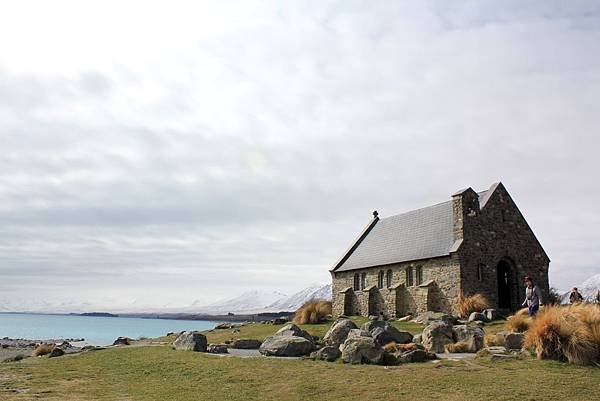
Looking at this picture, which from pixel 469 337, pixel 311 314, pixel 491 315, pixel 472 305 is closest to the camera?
pixel 469 337

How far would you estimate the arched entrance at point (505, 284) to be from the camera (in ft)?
134

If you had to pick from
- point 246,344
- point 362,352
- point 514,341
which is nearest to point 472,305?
point 514,341

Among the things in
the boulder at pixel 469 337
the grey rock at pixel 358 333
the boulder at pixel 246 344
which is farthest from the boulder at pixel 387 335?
the boulder at pixel 246 344

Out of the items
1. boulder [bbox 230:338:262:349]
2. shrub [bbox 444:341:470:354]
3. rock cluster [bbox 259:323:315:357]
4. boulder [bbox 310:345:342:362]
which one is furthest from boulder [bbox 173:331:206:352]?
shrub [bbox 444:341:470:354]

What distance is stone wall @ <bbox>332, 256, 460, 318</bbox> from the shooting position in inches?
1507

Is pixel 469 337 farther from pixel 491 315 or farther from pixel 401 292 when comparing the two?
pixel 401 292

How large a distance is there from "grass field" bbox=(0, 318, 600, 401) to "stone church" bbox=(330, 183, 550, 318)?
66.1 ft

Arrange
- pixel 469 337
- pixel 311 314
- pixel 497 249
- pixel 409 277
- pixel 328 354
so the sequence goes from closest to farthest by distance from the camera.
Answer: pixel 328 354, pixel 469 337, pixel 497 249, pixel 311 314, pixel 409 277

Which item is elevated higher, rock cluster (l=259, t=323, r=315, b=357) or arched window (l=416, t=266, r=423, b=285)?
arched window (l=416, t=266, r=423, b=285)

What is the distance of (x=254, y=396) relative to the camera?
15547 millimetres

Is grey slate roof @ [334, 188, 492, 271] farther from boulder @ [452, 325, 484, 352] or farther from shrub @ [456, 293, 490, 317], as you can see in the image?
boulder @ [452, 325, 484, 352]

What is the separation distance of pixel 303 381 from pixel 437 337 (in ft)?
24.5

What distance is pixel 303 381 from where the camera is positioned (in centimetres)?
1683

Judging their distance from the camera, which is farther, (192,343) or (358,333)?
(192,343)
